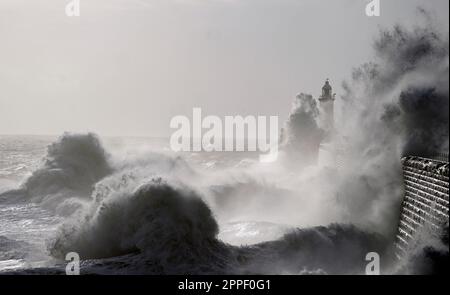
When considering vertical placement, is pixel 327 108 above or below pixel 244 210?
above

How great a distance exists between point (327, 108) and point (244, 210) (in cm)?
1876

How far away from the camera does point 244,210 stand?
26.9 metres

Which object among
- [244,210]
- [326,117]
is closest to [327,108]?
[326,117]

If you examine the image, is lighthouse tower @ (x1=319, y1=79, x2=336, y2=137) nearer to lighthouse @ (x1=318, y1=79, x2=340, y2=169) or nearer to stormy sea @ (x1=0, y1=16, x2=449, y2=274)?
lighthouse @ (x1=318, y1=79, x2=340, y2=169)

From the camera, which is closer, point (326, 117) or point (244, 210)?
point (244, 210)

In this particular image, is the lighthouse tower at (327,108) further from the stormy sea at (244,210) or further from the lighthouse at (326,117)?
the stormy sea at (244,210)

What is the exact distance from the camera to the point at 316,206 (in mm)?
25281

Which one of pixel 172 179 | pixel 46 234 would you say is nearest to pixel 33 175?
pixel 46 234

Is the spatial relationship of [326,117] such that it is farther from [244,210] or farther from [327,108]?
[244,210]

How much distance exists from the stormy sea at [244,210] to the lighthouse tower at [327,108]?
926 centimetres

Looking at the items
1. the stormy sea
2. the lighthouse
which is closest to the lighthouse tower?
the lighthouse
